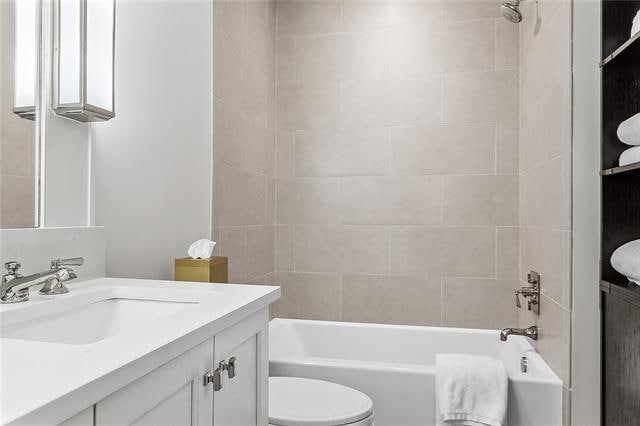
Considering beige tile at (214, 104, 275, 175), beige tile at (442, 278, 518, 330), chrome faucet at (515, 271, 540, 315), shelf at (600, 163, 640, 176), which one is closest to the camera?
shelf at (600, 163, 640, 176)

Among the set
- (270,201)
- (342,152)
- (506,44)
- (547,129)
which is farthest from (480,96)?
(270,201)

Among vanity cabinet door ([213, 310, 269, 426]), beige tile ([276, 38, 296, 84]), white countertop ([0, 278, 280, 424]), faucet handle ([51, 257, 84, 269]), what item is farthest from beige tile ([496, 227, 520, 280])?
faucet handle ([51, 257, 84, 269])

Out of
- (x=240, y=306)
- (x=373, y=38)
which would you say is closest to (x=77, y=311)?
(x=240, y=306)

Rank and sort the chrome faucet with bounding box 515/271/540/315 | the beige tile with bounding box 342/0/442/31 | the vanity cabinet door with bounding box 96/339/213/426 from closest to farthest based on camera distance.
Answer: the vanity cabinet door with bounding box 96/339/213/426 → the chrome faucet with bounding box 515/271/540/315 → the beige tile with bounding box 342/0/442/31

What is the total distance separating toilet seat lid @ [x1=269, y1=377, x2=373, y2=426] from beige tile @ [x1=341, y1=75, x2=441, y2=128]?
157 centimetres

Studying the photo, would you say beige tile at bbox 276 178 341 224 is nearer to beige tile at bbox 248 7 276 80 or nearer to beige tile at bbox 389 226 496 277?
beige tile at bbox 389 226 496 277

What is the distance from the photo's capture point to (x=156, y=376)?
0.74 metres

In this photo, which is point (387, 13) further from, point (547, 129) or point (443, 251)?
point (443, 251)

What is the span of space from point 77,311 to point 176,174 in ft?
3.06

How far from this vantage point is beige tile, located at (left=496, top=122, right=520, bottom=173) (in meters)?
2.62

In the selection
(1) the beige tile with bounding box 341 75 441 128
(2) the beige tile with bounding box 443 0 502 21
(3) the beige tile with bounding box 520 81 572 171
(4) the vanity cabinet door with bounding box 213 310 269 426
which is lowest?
(4) the vanity cabinet door with bounding box 213 310 269 426

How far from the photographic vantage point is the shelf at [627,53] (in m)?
1.38

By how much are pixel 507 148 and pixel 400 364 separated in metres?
1.35

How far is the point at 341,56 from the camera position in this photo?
9.41 ft
